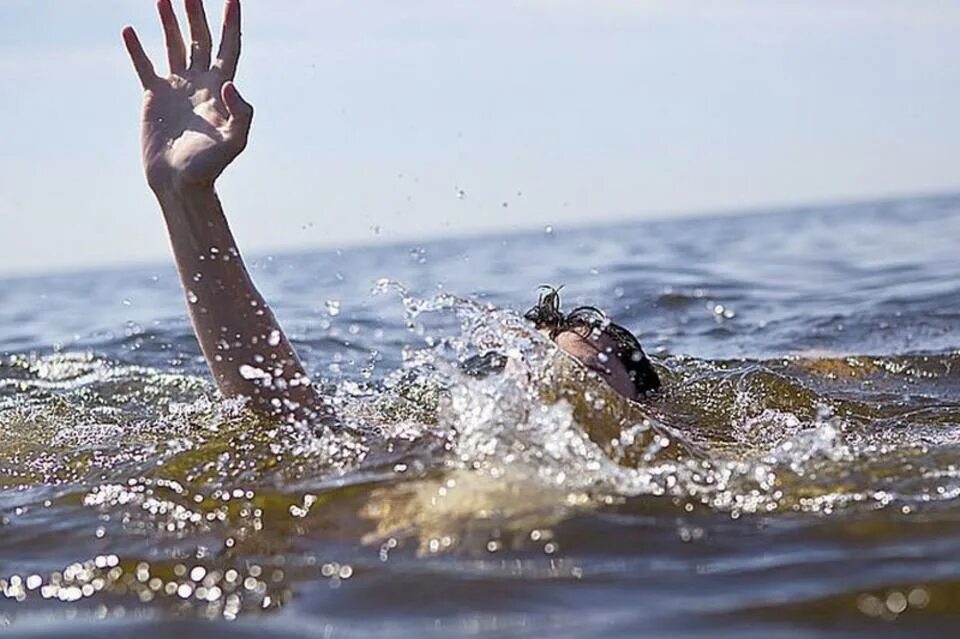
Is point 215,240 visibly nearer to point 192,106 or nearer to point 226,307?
point 226,307

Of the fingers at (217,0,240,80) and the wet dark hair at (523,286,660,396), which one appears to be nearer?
the fingers at (217,0,240,80)

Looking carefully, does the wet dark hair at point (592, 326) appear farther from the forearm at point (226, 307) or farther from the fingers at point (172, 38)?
the fingers at point (172, 38)

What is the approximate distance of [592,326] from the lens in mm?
5332

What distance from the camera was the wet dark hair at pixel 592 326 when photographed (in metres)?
5.30

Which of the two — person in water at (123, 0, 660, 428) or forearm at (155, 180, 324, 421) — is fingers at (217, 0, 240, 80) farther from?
forearm at (155, 180, 324, 421)

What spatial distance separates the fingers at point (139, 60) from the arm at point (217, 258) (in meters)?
0.15

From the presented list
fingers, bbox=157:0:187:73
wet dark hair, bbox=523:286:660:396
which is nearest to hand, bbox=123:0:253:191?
fingers, bbox=157:0:187:73

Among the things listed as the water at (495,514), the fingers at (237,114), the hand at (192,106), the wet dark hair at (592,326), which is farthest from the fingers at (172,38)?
the wet dark hair at (592,326)

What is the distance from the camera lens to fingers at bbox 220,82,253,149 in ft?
14.1

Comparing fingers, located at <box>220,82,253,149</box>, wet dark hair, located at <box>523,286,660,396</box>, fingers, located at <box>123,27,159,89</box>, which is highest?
fingers, located at <box>123,27,159,89</box>

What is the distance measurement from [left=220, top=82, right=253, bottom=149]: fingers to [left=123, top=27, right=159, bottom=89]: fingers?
482mm

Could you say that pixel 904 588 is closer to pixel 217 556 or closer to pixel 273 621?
pixel 273 621

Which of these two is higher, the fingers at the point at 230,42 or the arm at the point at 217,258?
the fingers at the point at 230,42

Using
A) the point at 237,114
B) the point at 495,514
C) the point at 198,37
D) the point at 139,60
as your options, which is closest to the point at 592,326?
the point at 237,114
